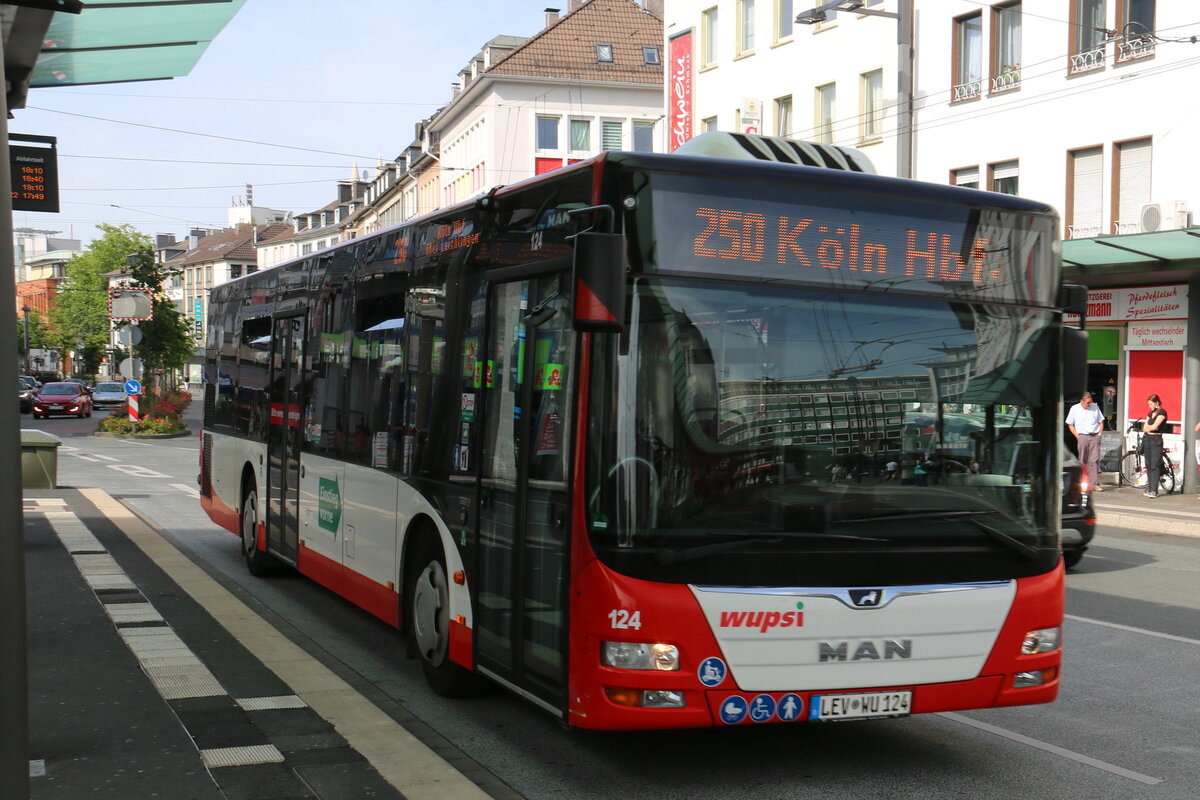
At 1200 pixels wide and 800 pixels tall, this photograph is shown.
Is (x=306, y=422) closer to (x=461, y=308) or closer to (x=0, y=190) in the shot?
(x=461, y=308)

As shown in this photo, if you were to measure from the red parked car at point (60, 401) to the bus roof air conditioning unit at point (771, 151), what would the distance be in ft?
190

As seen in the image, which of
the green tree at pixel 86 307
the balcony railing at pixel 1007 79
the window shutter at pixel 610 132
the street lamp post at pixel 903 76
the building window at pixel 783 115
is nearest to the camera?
the balcony railing at pixel 1007 79

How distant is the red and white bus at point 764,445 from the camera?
18.0ft

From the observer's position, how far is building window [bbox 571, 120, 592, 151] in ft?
212

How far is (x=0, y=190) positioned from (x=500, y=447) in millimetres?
2768

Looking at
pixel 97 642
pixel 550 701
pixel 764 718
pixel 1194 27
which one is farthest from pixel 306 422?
pixel 1194 27

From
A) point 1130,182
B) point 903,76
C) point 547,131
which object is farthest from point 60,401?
point 1130,182

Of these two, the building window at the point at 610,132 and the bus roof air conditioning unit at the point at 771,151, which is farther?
the building window at the point at 610,132

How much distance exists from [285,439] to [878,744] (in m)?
6.19

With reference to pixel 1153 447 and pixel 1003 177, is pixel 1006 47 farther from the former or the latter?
pixel 1153 447

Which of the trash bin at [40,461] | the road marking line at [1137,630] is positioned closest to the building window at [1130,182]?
the road marking line at [1137,630]

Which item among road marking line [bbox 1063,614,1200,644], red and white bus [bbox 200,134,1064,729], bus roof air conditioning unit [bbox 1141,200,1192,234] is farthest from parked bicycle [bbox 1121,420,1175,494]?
red and white bus [bbox 200,134,1064,729]

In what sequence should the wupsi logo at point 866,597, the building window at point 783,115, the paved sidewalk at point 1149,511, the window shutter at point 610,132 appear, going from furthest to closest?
the window shutter at point 610,132 → the building window at point 783,115 → the paved sidewalk at point 1149,511 → the wupsi logo at point 866,597

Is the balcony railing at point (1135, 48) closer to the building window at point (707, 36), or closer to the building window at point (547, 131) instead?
the building window at point (707, 36)
